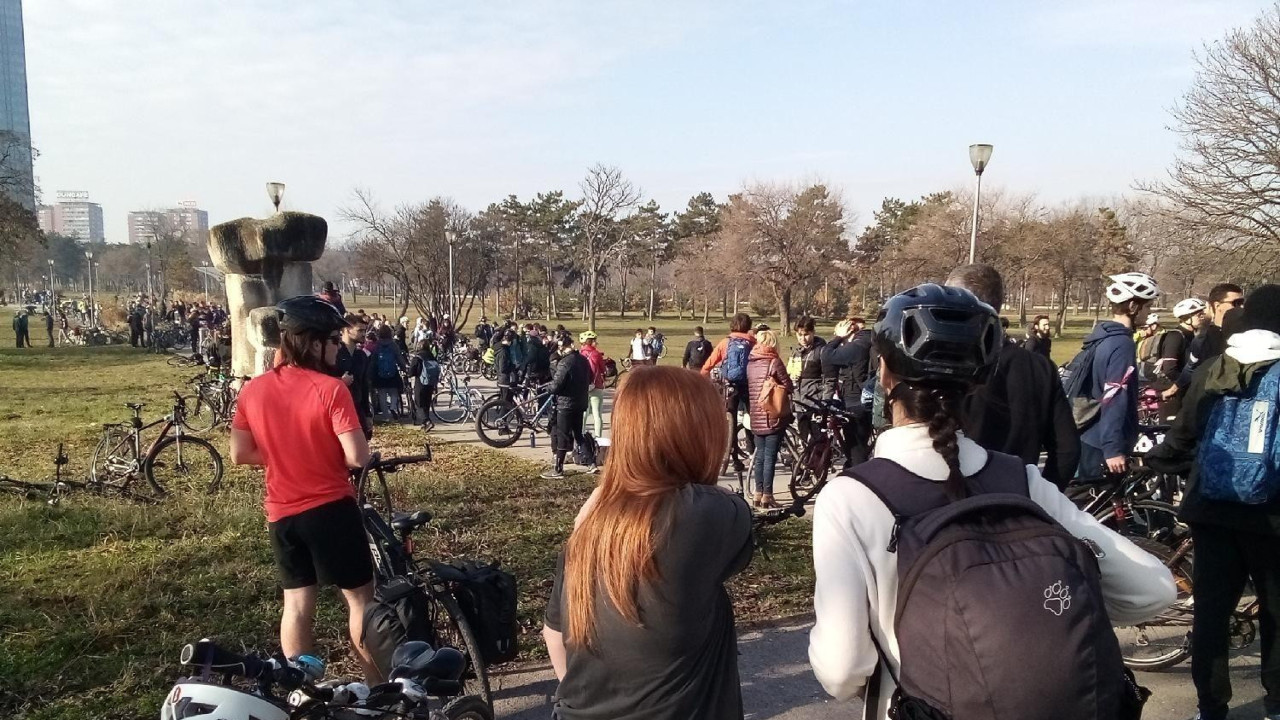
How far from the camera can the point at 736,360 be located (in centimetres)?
855

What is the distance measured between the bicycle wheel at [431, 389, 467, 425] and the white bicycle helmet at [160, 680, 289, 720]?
479 inches

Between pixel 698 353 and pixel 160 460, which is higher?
pixel 698 353

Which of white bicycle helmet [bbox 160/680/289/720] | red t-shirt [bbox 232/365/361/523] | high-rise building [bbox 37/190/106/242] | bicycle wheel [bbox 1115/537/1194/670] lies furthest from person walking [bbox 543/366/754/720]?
high-rise building [bbox 37/190/106/242]

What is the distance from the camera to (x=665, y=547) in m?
1.73

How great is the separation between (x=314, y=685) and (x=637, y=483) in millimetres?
870

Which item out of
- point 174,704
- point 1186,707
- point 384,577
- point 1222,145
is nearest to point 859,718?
point 1186,707

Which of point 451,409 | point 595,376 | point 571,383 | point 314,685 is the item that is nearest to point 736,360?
point 571,383

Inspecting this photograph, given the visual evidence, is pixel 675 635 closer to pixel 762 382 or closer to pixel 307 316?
pixel 307 316

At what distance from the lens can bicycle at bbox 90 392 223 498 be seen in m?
8.09

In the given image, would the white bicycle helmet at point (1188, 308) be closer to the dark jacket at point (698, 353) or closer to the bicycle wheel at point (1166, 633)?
the bicycle wheel at point (1166, 633)

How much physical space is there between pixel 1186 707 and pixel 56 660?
587 centimetres

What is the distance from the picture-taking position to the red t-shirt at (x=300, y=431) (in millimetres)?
3301

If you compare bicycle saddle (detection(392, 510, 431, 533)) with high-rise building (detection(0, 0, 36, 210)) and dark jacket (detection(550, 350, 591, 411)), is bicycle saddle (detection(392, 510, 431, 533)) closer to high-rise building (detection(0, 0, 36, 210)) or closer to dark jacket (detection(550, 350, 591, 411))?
dark jacket (detection(550, 350, 591, 411))

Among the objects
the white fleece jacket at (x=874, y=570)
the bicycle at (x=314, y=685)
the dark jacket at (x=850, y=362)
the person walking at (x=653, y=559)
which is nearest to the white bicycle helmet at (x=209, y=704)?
the bicycle at (x=314, y=685)
